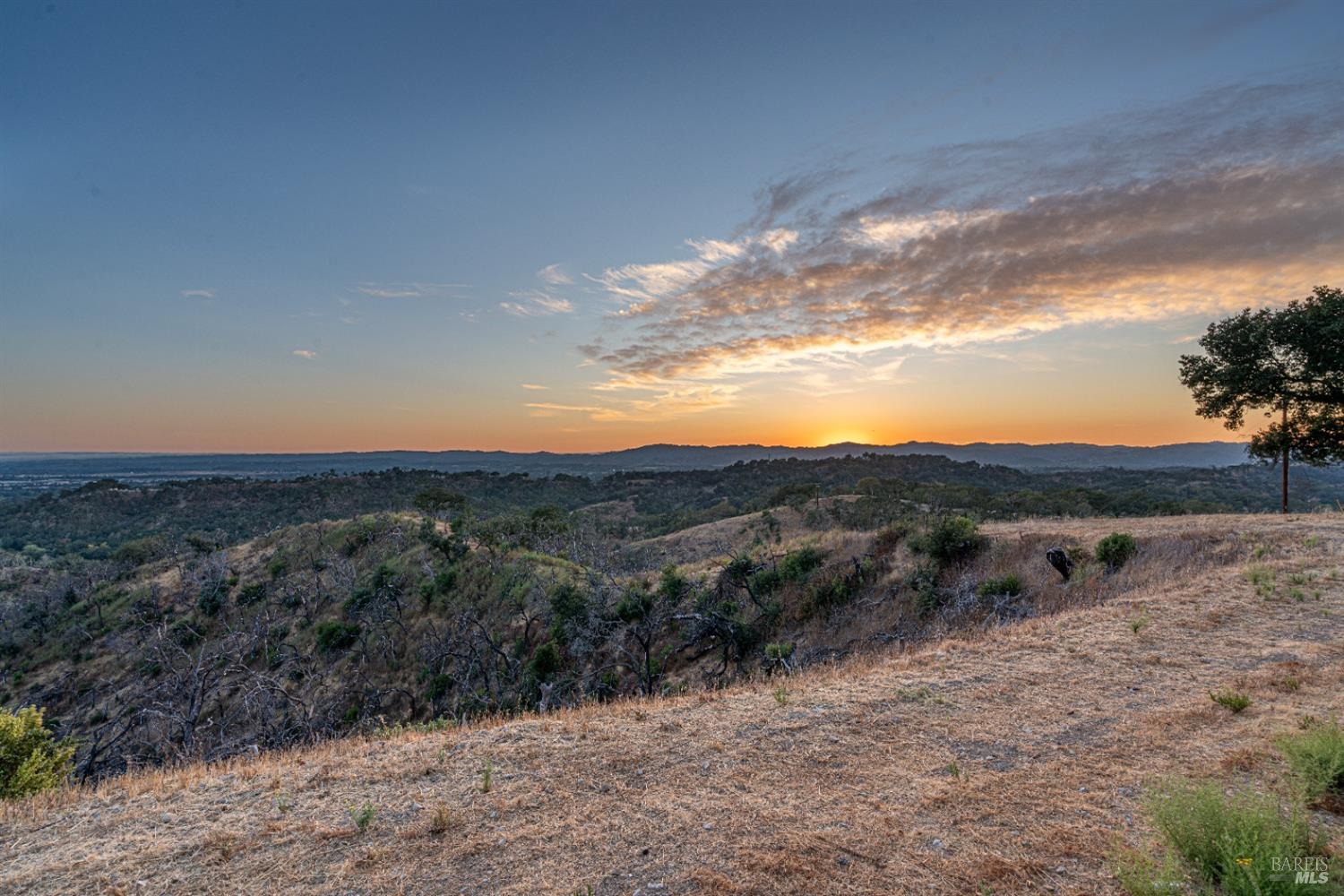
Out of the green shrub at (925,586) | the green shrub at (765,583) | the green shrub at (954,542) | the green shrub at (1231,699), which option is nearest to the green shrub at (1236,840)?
the green shrub at (1231,699)

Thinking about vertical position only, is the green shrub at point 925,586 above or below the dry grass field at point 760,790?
below

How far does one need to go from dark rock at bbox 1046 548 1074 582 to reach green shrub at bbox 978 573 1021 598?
114 centimetres

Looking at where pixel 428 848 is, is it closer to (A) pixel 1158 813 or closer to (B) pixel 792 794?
(B) pixel 792 794

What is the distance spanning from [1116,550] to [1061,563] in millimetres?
1455

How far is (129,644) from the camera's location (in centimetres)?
3275

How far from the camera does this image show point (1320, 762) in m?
4.73

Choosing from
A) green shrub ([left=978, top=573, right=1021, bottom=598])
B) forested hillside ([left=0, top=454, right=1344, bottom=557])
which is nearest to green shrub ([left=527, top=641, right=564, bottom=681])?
green shrub ([left=978, top=573, right=1021, bottom=598])

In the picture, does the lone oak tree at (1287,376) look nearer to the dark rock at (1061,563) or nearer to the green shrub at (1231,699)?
the dark rock at (1061,563)

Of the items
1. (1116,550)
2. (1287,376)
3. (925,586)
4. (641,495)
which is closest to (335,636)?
(925,586)

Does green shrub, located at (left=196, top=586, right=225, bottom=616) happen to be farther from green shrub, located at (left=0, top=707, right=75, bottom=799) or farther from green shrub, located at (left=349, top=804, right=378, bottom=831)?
green shrub, located at (left=349, top=804, right=378, bottom=831)

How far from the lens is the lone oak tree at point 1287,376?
73.8 feet

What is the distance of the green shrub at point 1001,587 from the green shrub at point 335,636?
2805 centimetres

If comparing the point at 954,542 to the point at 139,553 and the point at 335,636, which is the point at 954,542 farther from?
the point at 139,553

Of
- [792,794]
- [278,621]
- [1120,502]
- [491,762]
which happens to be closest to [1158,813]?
[792,794]
